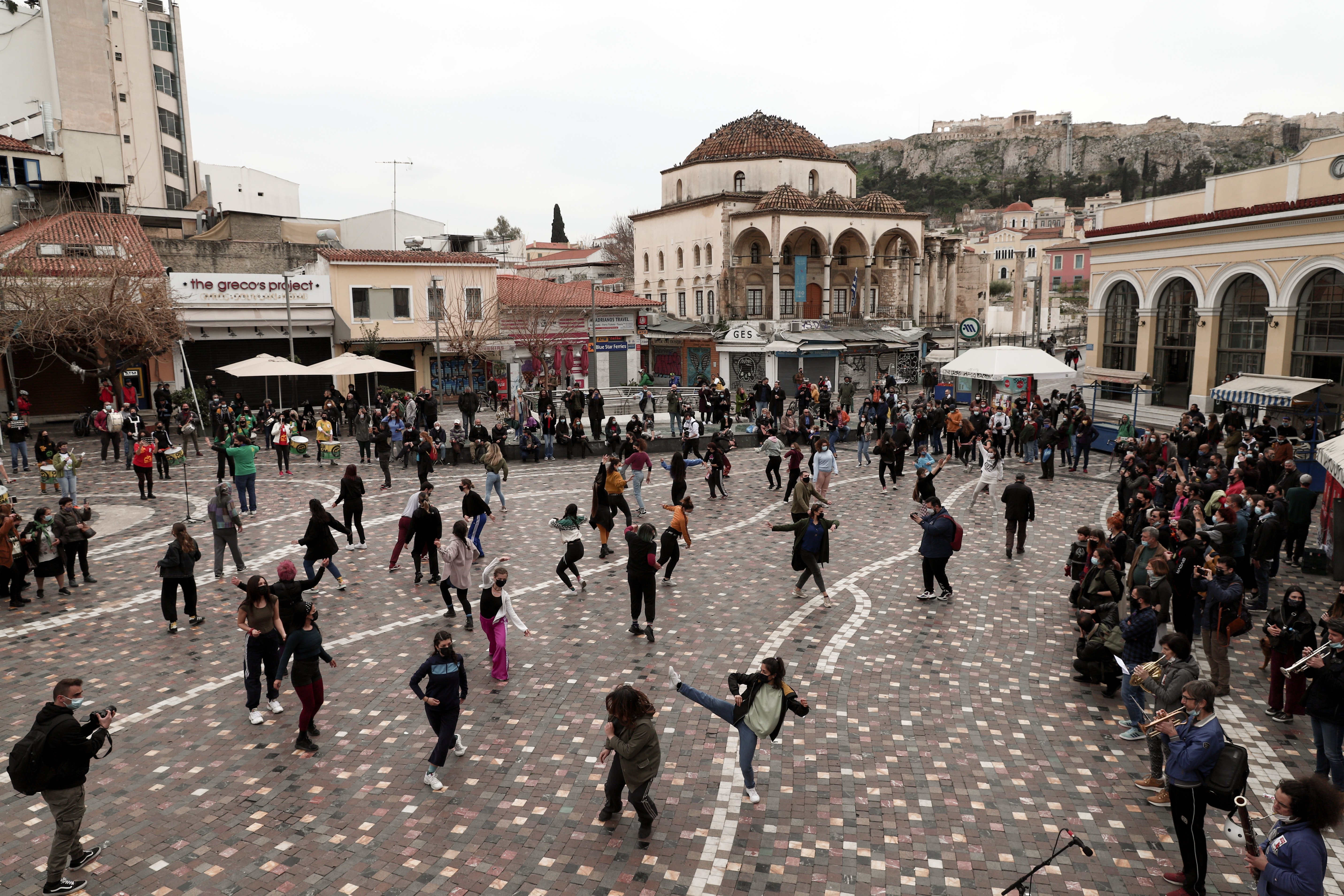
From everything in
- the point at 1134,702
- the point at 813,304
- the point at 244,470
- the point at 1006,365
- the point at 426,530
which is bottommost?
the point at 1134,702

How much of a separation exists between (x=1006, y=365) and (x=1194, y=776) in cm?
1946

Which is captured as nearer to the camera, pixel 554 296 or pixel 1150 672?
pixel 1150 672

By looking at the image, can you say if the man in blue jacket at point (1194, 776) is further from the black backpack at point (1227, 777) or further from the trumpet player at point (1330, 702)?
the trumpet player at point (1330, 702)

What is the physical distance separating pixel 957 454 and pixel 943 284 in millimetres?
38204

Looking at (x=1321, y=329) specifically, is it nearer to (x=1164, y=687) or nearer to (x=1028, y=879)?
(x=1164, y=687)

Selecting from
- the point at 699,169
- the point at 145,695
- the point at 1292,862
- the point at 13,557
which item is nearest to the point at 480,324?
the point at 699,169

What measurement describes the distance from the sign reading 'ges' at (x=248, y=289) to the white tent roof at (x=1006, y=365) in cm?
2571

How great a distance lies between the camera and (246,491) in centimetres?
1741

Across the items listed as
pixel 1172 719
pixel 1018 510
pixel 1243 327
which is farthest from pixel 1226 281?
pixel 1172 719

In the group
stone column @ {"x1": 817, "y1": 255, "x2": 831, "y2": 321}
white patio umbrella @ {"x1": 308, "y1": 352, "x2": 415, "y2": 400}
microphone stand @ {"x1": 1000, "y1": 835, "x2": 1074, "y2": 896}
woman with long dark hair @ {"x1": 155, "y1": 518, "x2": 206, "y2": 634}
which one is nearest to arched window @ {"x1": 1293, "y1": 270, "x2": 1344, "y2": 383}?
microphone stand @ {"x1": 1000, "y1": 835, "x2": 1074, "y2": 896}

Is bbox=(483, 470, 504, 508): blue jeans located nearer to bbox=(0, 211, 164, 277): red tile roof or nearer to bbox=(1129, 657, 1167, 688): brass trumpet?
bbox=(1129, 657, 1167, 688): brass trumpet

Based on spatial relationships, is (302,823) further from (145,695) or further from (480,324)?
(480,324)

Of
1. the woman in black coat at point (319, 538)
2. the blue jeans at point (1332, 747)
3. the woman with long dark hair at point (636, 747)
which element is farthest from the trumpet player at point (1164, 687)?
the woman in black coat at point (319, 538)

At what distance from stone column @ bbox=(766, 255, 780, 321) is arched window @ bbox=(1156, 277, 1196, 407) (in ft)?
69.9
